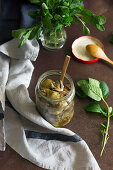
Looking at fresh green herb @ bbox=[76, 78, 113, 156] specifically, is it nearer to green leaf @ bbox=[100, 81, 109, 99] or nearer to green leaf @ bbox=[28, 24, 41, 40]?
green leaf @ bbox=[100, 81, 109, 99]

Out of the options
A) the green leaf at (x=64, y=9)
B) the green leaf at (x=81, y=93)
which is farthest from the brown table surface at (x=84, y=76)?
the green leaf at (x=64, y=9)

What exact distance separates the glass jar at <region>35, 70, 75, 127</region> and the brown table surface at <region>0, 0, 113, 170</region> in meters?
0.03

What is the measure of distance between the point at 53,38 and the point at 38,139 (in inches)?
10.3

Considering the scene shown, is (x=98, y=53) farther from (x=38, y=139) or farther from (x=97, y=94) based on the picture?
(x=38, y=139)

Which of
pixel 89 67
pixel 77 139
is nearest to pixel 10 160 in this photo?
pixel 77 139

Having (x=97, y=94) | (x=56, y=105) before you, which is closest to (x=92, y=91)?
(x=97, y=94)

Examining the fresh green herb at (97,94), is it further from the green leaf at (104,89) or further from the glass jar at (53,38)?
the glass jar at (53,38)

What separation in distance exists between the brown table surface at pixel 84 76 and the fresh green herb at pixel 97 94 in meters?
0.01

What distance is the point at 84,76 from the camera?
0.70 meters

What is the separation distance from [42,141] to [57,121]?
Result: 58mm

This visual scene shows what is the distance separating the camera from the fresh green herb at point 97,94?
62 cm

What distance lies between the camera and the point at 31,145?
0.60m

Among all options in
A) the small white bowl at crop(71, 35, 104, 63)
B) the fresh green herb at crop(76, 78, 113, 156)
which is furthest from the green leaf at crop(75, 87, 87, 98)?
the small white bowl at crop(71, 35, 104, 63)

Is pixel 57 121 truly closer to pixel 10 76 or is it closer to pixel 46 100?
pixel 46 100
